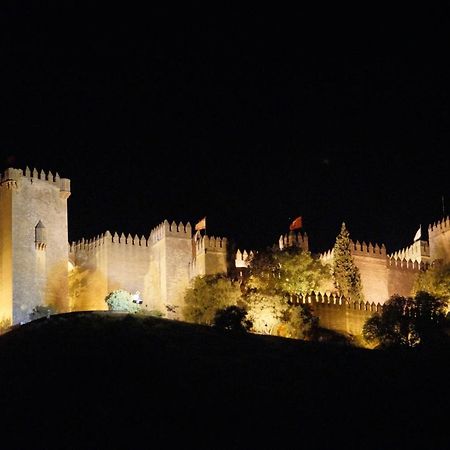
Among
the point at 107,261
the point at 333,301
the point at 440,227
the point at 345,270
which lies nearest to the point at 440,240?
the point at 440,227

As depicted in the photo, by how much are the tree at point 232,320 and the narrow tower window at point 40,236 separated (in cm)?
914

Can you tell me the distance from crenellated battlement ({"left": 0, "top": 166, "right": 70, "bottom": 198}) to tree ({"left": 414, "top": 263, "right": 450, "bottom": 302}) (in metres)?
20.3

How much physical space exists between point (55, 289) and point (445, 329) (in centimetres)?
1895

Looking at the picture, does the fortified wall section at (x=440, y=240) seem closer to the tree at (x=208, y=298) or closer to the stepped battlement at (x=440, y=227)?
the stepped battlement at (x=440, y=227)

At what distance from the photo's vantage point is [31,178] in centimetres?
5897

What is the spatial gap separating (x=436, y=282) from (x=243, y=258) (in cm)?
1058

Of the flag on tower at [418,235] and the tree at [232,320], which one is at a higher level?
the flag on tower at [418,235]

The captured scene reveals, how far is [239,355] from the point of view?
47.6m

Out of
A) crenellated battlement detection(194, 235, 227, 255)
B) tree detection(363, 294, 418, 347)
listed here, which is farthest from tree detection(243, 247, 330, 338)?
tree detection(363, 294, 418, 347)

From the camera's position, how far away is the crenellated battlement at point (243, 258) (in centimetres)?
6438

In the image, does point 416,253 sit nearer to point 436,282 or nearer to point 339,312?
point 436,282

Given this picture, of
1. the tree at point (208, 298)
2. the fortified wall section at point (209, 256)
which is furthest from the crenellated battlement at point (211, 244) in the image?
the tree at point (208, 298)

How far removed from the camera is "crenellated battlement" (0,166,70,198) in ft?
191

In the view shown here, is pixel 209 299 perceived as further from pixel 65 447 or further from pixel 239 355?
pixel 65 447
